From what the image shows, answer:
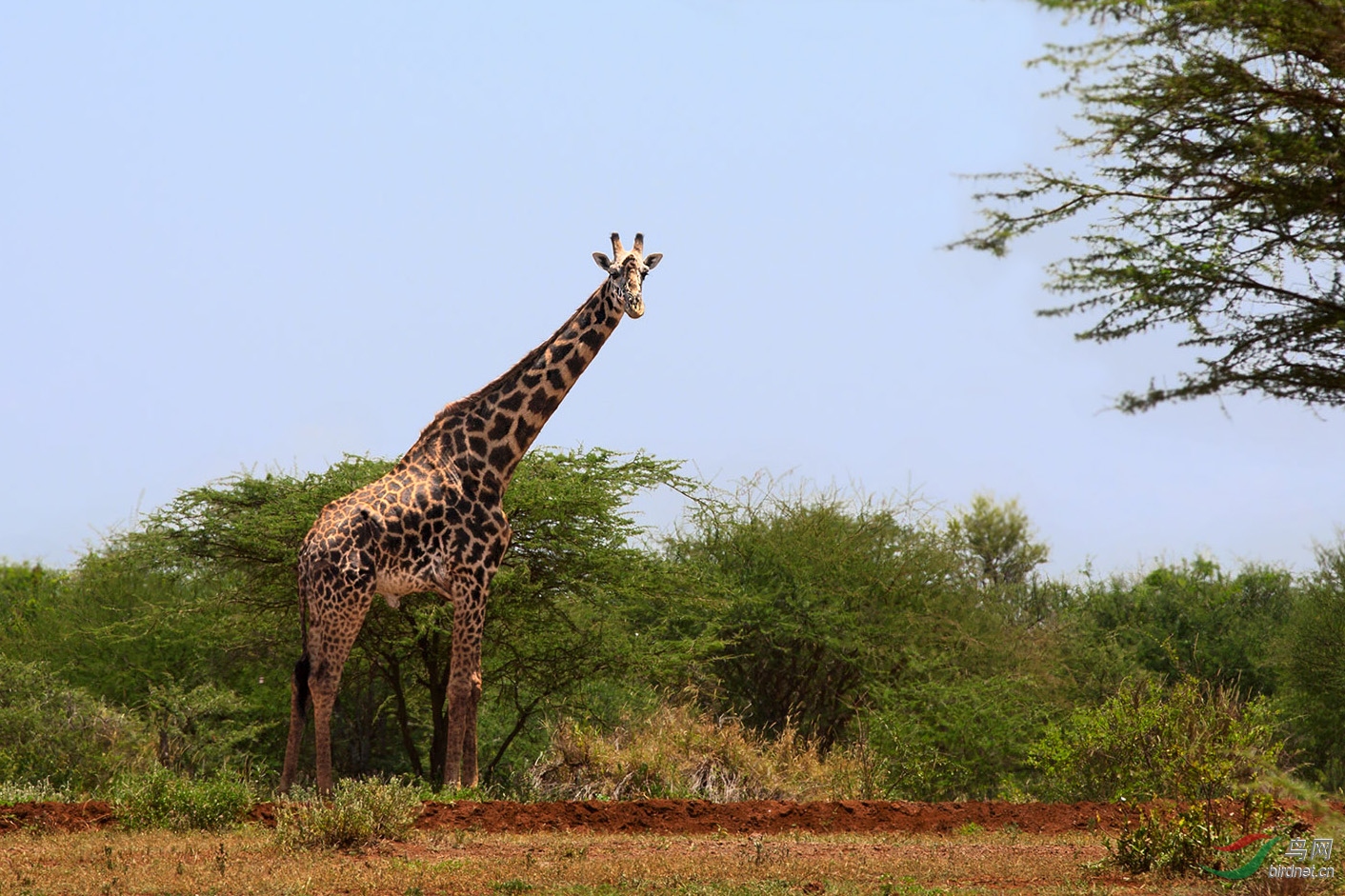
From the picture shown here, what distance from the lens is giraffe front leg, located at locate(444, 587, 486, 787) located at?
13.4 m

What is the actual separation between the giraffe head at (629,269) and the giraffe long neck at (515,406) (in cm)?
13

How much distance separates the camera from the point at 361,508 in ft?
43.7

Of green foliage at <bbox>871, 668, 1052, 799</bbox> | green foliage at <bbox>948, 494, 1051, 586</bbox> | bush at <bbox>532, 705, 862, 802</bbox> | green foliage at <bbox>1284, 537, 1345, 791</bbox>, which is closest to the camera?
bush at <bbox>532, 705, 862, 802</bbox>

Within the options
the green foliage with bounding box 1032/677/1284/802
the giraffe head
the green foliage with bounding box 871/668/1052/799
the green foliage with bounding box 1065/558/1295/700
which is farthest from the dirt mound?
the green foliage with bounding box 1065/558/1295/700

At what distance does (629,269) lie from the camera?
46.0 feet

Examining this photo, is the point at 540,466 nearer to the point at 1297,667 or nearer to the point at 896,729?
the point at 896,729

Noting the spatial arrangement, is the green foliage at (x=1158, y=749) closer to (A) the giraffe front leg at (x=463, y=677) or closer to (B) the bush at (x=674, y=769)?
(B) the bush at (x=674, y=769)

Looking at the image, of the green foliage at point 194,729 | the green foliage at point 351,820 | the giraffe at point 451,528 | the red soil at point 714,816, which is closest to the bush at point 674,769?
the giraffe at point 451,528

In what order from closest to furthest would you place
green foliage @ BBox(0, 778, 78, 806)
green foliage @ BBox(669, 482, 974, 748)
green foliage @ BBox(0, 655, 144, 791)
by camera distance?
green foliage @ BBox(0, 778, 78, 806) < green foliage @ BBox(0, 655, 144, 791) < green foliage @ BBox(669, 482, 974, 748)

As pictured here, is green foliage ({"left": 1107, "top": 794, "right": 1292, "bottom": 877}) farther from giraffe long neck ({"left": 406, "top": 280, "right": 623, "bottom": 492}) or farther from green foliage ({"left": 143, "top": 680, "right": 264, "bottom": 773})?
green foliage ({"left": 143, "top": 680, "right": 264, "bottom": 773})

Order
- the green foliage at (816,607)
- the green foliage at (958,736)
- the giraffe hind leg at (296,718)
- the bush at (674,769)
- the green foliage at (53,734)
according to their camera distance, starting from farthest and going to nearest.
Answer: the green foliage at (816,607) < the green foliage at (958,736) < the green foliage at (53,734) < the bush at (674,769) < the giraffe hind leg at (296,718)

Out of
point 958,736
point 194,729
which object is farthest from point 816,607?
point 194,729

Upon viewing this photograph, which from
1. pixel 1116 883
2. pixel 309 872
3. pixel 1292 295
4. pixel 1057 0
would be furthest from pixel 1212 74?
pixel 309 872

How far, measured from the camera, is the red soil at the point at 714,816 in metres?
11.5
